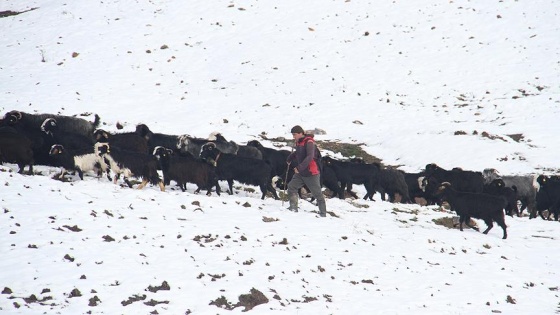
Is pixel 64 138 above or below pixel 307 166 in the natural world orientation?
above

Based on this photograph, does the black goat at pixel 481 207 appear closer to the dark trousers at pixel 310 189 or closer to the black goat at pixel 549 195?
the dark trousers at pixel 310 189

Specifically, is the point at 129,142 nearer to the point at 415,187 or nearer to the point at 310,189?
the point at 310,189

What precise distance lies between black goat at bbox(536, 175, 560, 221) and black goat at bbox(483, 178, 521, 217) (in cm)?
118

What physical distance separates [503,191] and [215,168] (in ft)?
33.9

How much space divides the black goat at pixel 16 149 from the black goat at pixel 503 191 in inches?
595

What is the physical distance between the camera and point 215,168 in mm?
16812

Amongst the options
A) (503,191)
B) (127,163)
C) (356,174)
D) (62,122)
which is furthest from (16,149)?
(503,191)

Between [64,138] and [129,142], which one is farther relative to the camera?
[129,142]

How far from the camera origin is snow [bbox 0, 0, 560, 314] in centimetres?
998

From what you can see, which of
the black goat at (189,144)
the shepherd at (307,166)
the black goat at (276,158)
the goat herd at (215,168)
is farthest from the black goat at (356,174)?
the shepherd at (307,166)

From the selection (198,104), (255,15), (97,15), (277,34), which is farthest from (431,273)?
(97,15)

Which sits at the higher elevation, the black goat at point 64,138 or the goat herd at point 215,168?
the black goat at point 64,138

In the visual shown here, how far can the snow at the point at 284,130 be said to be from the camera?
9.98 m

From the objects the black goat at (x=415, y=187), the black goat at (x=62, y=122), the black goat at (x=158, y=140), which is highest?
the black goat at (x=62, y=122)
